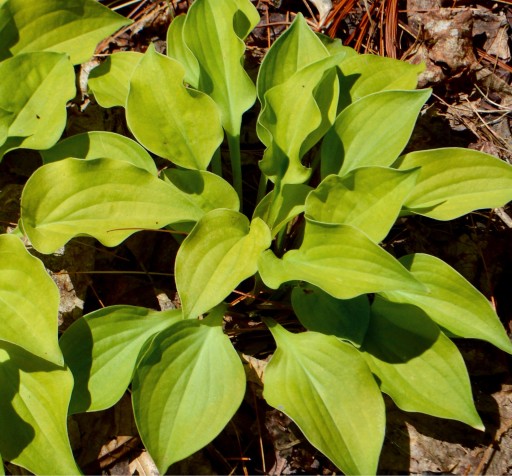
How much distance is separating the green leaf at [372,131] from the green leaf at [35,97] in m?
0.92

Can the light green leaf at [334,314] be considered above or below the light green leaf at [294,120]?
below

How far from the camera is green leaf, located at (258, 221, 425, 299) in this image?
1586 millimetres

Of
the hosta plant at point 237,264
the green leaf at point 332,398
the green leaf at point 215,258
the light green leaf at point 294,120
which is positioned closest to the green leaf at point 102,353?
the hosta plant at point 237,264

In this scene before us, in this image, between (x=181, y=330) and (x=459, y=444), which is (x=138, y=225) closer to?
(x=181, y=330)

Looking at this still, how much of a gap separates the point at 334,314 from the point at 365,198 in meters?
0.41

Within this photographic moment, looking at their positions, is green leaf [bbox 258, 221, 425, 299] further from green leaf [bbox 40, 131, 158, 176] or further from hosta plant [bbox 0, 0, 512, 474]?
green leaf [bbox 40, 131, 158, 176]

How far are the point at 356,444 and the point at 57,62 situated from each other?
158 cm

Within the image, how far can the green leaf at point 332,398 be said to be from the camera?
1.72 m

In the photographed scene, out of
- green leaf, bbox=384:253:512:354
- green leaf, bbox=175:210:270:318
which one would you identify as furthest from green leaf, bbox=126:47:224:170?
green leaf, bbox=384:253:512:354

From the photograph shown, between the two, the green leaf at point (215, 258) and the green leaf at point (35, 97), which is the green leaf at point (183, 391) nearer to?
the green leaf at point (215, 258)

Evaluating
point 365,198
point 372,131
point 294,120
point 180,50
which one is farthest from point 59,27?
point 365,198

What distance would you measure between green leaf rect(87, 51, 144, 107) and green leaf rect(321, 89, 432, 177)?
765 millimetres

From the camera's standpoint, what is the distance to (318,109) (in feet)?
6.22

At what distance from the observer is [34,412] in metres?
1.83
